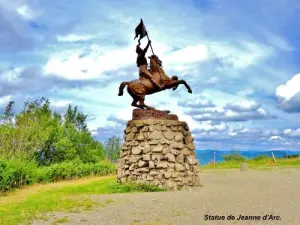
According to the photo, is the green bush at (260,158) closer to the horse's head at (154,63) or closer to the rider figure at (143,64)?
the horse's head at (154,63)

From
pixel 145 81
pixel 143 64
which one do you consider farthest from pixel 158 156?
pixel 143 64

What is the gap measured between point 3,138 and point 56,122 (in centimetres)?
490

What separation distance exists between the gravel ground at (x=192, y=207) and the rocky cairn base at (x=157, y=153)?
1.00 meters

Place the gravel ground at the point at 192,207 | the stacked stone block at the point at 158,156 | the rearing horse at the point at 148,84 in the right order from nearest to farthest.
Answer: the gravel ground at the point at 192,207, the stacked stone block at the point at 158,156, the rearing horse at the point at 148,84

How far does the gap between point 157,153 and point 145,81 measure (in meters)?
2.98

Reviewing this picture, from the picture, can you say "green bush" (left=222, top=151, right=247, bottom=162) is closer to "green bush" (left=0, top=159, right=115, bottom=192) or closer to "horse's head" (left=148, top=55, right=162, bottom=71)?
"green bush" (left=0, top=159, right=115, bottom=192)

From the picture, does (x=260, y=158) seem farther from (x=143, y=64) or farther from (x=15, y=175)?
(x=15, y=175)

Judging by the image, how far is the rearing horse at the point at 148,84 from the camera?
1476 cm

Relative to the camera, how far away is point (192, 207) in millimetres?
9547

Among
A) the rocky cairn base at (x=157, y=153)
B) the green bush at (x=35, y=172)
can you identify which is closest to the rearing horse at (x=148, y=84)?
the rocky cairn base at (x=157, y=153)

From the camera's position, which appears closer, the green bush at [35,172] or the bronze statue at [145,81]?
the bronze statue at [145,81]

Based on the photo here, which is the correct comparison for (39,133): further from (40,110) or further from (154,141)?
(154,141)

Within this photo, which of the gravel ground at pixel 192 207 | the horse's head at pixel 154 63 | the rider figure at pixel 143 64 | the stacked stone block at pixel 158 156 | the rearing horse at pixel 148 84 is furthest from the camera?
the horse's head at pixel 154 63

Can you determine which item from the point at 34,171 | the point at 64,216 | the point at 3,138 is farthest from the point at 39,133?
the point at 64,216
